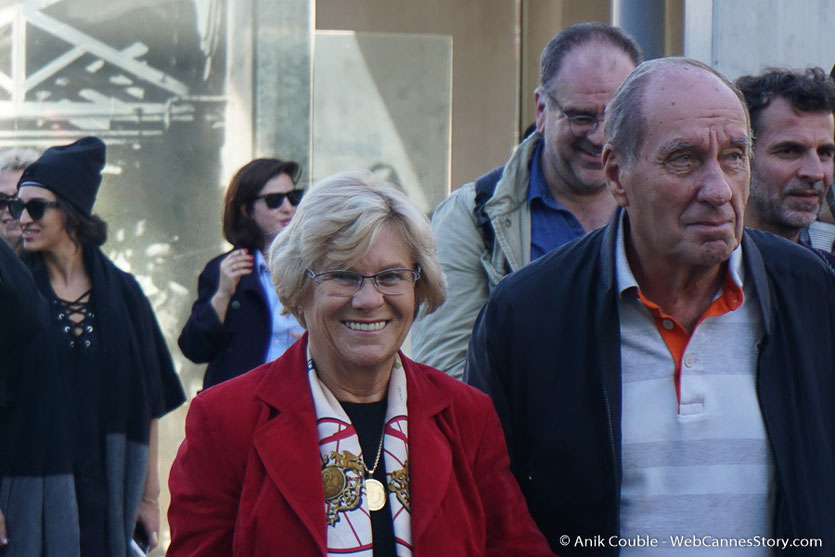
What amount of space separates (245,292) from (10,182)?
1.40 m

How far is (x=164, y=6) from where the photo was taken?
7.89 m

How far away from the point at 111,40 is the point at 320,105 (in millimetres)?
1384

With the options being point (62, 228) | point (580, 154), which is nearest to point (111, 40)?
point (62, 228)

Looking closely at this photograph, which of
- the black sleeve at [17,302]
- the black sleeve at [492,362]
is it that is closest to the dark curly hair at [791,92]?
the black sleeve at [492,362]

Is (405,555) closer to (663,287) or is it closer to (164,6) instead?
(663,287)

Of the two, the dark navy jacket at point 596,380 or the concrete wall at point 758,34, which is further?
the concrete wall at point 758,34

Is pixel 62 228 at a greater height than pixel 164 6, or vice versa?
pixel 164 6

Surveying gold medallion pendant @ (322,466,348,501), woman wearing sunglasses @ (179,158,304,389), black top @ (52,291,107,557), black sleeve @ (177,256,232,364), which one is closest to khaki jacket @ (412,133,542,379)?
gold medallion pendant @ (322,466,348,501)

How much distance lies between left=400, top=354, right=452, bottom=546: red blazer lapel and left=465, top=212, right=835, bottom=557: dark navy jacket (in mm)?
157

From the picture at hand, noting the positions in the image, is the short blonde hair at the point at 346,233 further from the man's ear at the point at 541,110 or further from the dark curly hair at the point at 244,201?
the dark curly hair at the point at 244,201

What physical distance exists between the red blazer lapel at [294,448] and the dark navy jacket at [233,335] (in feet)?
8.98

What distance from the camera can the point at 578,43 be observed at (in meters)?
3.98

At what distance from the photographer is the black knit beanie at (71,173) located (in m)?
5.67

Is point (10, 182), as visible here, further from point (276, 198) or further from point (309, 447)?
point (309, 447)
